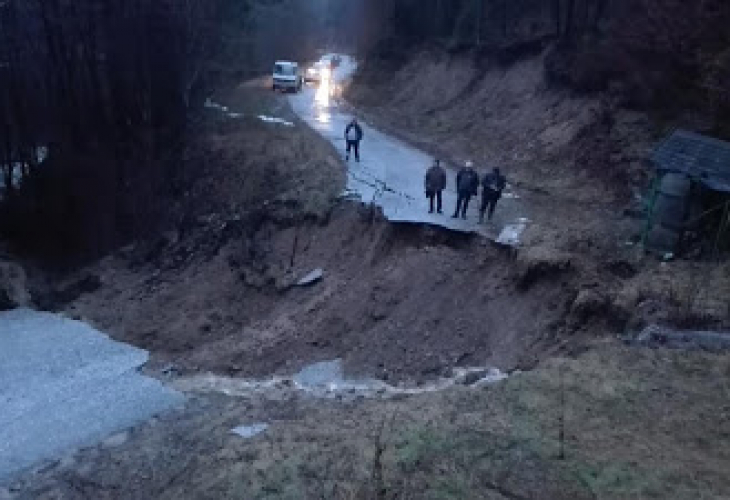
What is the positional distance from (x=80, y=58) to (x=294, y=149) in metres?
10.9

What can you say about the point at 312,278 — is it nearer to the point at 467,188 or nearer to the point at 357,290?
the point at 357,290

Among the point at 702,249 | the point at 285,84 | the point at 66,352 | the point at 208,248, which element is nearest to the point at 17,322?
the point at 66,352

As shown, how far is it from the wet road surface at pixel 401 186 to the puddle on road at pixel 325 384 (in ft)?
16.7

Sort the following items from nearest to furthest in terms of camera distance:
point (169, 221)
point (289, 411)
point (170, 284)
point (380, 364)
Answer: point (289, 411), point (380, 364), point (170, 284), point (169, 221)

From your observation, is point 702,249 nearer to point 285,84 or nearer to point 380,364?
point 380,364

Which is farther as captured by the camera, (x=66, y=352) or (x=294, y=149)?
(x=294, y=149)

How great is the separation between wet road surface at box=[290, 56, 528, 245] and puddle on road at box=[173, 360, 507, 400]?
5.09 m

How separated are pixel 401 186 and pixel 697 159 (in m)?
9.64

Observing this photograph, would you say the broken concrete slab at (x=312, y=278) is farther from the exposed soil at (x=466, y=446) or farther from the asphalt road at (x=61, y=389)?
the exposed soil at (x=466, y=446)

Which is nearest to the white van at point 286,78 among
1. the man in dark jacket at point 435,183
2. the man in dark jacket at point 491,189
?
the man in dark jacket at point 435,183

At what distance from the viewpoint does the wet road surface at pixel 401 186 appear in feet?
64.8

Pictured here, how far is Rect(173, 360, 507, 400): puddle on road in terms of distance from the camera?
543 inches

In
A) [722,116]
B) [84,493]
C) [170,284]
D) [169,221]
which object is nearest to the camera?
[84,493]

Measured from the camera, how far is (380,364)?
15844 mm
